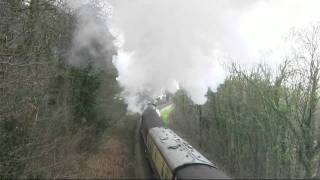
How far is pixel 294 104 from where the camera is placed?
61.8ft

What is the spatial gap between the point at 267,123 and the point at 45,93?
12745 millimetres

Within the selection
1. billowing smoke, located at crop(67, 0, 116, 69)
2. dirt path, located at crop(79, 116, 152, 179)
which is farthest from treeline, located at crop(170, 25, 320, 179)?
billowing smoke, located at crop(67, 0, 116, 69)

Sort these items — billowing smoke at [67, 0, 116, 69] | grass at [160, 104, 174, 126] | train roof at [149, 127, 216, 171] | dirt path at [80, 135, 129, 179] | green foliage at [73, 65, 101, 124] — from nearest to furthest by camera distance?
train roof at [149, 127, 216, 171] → dirt path at [80, 135, 129, 179] → green foliage at [73, 65, 101, 124] → billowing smoke at [67, 0, 116, 69] → grass at [160, 104, 174, 126]

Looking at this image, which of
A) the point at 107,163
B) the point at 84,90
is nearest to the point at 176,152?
the point at 84,90

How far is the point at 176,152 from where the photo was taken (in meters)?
11.4

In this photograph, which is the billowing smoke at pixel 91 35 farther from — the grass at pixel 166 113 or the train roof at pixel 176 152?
the grass at pixel 166 113

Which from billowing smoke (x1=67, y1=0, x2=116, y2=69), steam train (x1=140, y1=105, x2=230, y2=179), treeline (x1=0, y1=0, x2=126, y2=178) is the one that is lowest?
steam train (x1=140, y1=105, x2=230, y2=179)

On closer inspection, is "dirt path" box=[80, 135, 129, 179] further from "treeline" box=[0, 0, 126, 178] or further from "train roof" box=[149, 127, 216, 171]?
"train roof" box=[149, 127, 216, 171]

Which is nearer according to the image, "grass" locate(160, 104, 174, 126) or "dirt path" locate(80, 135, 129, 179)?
"dirt path" locate(80, 135, 129, 179)

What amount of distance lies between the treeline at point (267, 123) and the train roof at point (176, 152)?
419 centimetres

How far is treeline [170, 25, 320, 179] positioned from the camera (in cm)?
1767

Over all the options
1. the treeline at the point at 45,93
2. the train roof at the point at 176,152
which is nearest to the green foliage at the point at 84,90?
the treeline at the point at 45,93

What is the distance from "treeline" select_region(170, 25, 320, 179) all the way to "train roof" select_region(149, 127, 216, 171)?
4.19 meters

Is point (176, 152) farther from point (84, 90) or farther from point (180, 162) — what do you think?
point (84, 90)
